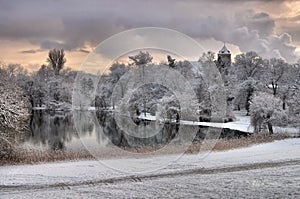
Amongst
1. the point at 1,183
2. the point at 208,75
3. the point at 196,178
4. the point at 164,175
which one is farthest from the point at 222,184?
the point at 208,75

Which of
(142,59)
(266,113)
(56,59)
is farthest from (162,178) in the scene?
(56,59)

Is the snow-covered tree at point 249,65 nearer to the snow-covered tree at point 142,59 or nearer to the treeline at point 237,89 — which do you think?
the treeline at point 237,89

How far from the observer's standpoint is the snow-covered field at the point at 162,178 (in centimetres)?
1327

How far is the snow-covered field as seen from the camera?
13.3 m

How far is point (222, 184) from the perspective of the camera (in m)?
14.3

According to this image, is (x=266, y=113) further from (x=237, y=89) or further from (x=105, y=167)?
(x=105, y=167)

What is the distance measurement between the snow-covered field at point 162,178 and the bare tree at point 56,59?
98382mm

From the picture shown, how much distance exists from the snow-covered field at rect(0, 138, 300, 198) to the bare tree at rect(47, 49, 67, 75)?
323 ft

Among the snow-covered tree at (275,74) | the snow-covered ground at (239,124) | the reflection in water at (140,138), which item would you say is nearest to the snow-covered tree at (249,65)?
the snow-covered tree at (275,74)

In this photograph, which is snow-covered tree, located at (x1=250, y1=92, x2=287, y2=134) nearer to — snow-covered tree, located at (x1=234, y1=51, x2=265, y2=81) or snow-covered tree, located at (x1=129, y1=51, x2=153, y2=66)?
snow-covered tree, located at (x1=129, y1=51, x2=153, y2=66)

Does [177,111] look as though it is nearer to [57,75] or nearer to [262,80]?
[262,80]

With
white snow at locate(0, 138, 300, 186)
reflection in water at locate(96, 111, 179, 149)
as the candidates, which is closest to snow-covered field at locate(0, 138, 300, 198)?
white snow at locate(0, 138, 300, 186)

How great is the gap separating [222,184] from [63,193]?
18.7 ft

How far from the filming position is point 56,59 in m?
118
